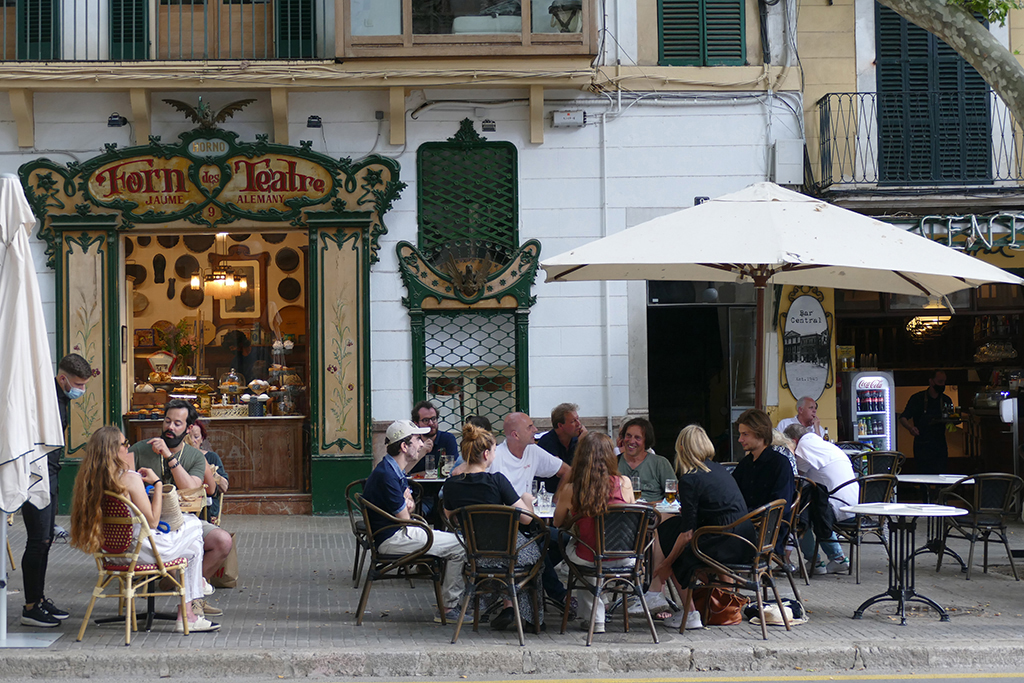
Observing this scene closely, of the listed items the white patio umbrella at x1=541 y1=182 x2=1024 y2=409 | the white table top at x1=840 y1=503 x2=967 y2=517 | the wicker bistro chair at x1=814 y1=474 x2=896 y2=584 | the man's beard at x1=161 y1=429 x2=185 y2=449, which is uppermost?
the white patio umbrella at x1=541 y1=182 x2=1024 y2=409

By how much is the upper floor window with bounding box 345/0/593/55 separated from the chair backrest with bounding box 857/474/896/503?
18.9 ft

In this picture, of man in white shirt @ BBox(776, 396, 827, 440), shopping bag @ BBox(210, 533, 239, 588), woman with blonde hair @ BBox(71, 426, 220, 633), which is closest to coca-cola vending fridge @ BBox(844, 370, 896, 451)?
man in white shirt @ BBox(776, 396, 827, 440)

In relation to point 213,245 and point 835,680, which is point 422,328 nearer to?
point 213,245

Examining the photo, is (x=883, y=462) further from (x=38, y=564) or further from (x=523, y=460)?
(x=38, y=564)

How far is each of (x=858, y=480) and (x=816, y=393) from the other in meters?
4.18

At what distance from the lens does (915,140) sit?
12.9 metres

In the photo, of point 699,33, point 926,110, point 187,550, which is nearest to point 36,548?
point 187,550

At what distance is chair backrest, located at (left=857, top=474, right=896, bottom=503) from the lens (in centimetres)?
935

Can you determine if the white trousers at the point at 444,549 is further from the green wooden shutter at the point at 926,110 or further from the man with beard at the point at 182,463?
the green wooden shutter at the point at 926,110

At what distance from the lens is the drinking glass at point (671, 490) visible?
7824 millimetres

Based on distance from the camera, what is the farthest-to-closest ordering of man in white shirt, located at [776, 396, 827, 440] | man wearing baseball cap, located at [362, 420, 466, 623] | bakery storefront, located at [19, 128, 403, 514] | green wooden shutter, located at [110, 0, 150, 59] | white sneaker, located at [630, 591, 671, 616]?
green wooden shutter, located at [110, 0, 150, 59]
bakery storefront, located at [19, 128, 403, 514]
man in white shirt, located at [776, 396, 827, 440]
white sneaker, located at [630, 591, 671, 616]
man wearing baseball cap, located at [362, 420, 466, 623]

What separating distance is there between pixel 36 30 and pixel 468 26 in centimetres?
505

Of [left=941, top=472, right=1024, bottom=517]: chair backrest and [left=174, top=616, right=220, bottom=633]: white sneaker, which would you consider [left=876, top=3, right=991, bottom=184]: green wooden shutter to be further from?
[left=174, top=616, right=220, bottom=633]: white sneaker

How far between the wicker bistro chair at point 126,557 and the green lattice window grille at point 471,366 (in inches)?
241
